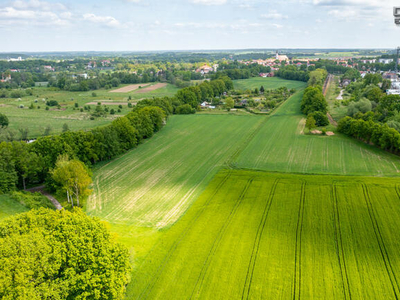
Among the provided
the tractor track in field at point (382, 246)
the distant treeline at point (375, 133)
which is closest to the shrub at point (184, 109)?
the distant treeline at point (375, 133)

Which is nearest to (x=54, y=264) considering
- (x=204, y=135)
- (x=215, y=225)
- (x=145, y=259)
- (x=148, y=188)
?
(x=145, y=259)

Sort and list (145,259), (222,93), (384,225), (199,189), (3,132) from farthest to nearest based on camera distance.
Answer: (222,93), (3,132), (199,189), (384,225), (145,259)

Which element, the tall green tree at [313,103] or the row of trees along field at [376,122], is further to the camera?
the tall green tree at [313,103]

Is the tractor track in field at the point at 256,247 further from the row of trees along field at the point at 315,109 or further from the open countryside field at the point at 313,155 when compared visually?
the row of trees along field at the point at 315,109

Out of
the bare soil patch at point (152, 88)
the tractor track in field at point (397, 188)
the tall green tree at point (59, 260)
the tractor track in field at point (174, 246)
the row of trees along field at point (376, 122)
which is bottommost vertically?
the tractor track in field at point (174, 246)

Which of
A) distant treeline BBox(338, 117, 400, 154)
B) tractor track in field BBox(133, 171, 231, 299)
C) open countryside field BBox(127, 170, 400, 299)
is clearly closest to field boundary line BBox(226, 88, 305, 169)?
tractor track in field BBox(133, 171, 231, 299)

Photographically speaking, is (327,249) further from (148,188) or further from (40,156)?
(40,156)

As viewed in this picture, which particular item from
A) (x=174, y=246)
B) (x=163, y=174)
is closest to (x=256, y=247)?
(x=174, y=246)
